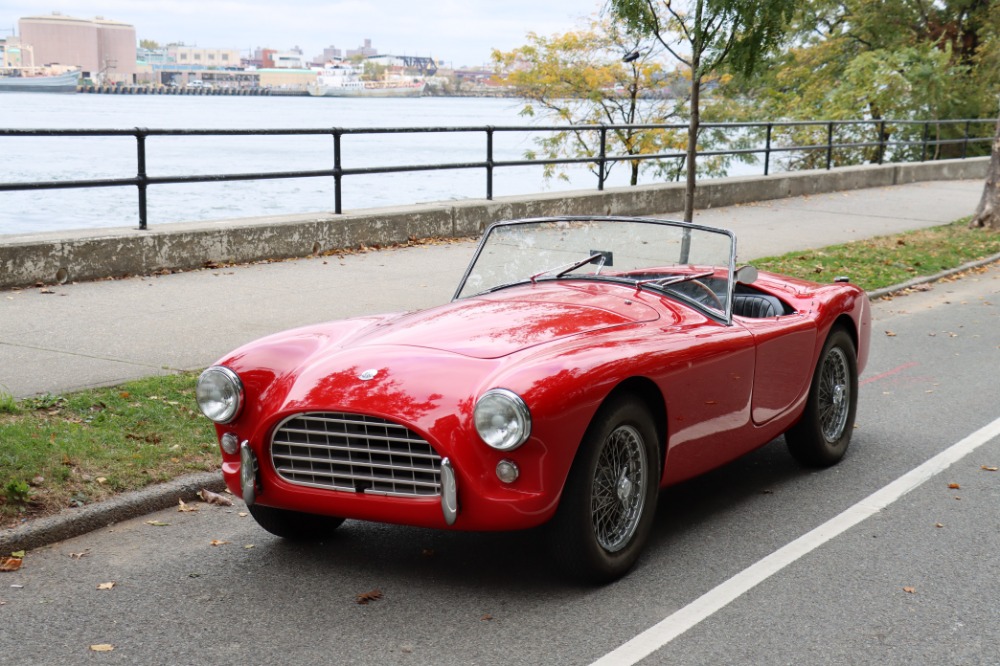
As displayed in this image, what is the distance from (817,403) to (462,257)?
7.43 m

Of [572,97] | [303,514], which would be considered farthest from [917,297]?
[572,97]

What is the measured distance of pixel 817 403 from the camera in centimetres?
610

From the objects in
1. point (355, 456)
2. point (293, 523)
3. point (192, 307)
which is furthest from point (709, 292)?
point (192, 307)

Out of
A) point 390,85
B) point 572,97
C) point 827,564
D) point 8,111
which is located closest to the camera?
point 827,564

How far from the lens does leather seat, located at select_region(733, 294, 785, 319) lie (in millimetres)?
6145

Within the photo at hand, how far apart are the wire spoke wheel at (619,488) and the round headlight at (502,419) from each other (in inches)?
16.3

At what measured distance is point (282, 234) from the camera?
12.5 meters

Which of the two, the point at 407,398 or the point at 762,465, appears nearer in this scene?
the point at 407,398

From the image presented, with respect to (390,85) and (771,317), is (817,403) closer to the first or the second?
(771,317)

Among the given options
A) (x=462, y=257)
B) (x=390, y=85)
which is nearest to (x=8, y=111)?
(x=390, y=85)

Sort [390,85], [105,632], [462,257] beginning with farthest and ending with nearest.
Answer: [390,85], [462,257], [105,632]

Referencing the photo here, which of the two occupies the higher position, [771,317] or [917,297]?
[771,317]

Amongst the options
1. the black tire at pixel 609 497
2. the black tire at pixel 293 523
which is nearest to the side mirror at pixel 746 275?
the black tire at pixel 609 497

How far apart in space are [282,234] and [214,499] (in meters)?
7.16
